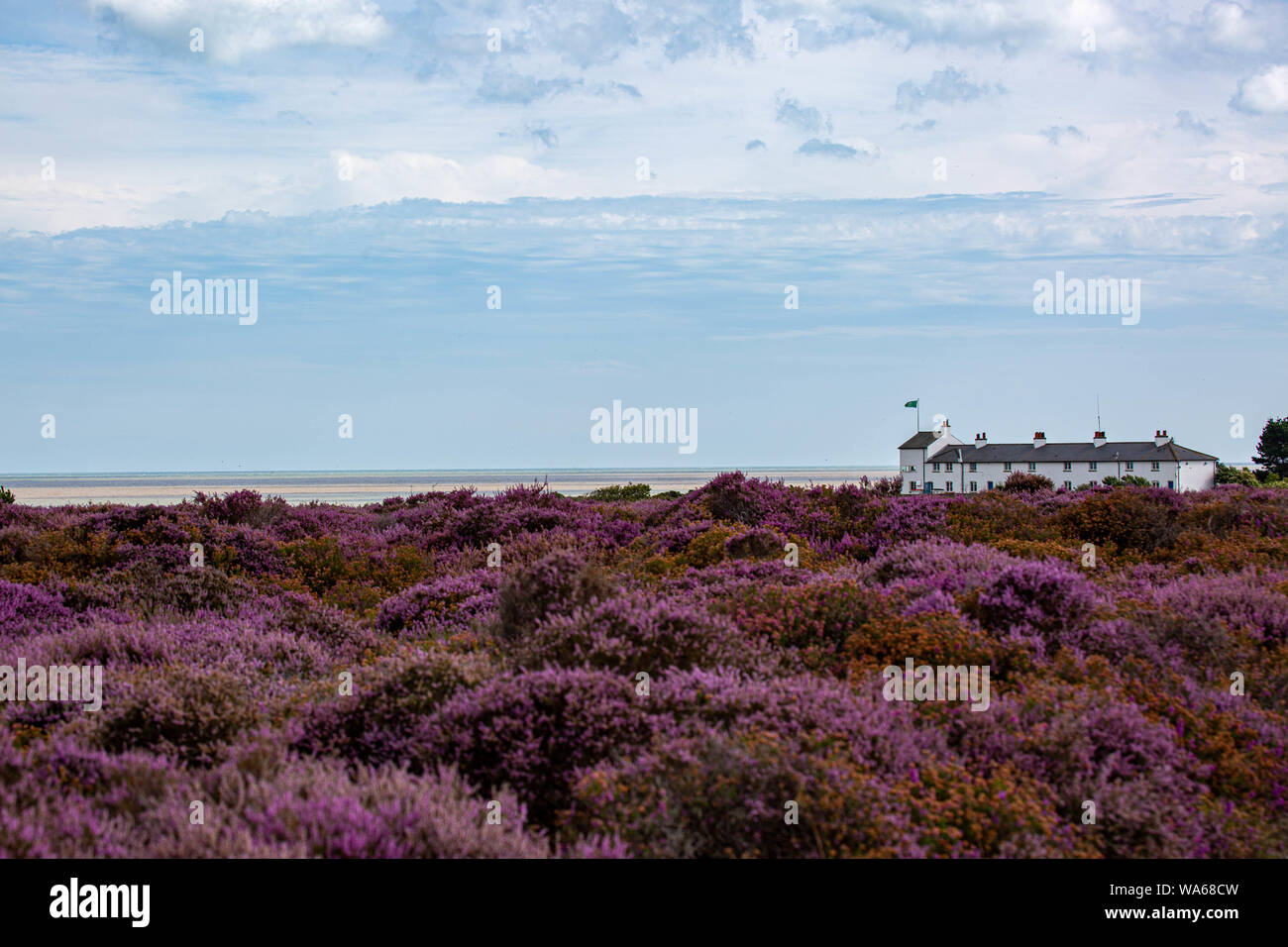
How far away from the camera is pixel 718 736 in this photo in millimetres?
5602

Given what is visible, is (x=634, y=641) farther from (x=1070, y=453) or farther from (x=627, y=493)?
(x=1070, y=453)

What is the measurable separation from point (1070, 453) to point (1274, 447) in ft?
104

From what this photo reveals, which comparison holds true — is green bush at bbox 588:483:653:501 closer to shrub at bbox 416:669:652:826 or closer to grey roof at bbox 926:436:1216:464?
shrub at bbox 416:669:652:826

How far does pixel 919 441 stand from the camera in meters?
90.0

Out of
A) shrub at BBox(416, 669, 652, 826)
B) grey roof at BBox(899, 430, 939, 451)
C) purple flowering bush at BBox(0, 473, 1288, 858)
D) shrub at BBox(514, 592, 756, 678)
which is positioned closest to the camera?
purple flowering bush at BBox(0, 473, 1288, 858)

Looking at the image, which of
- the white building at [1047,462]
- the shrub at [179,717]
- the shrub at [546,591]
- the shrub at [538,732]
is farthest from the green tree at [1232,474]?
the shrub at [179,717]

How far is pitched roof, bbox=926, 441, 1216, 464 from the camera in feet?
261

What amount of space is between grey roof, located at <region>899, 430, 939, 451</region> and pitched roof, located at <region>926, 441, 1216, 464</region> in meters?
1.38

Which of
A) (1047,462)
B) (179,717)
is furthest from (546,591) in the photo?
(1047,462)

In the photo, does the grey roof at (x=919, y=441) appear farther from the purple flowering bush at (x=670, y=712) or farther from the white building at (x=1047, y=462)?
the purple flowering bush at (x=670, y=712)

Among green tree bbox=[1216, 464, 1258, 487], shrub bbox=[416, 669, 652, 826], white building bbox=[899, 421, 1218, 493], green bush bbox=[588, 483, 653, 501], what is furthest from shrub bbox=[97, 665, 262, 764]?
green tree bbox=[1216, 464, 1258, 487]

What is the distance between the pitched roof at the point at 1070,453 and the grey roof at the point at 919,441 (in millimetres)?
1383
